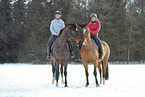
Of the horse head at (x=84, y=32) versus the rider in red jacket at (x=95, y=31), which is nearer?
the horse head at (x=84, y=32)

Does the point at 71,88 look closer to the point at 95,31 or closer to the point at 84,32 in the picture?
the point at 84,32

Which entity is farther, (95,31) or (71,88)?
(95,31)

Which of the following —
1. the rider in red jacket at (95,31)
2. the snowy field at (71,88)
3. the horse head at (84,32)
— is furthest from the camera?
the rider in red jacket at (95,31)

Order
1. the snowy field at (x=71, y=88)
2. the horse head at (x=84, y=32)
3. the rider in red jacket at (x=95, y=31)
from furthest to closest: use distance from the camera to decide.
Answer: the rider in red jacket at (x=95, y=31)
the horse head at (x=84, y=32)
the snowy field at (x=71, y=88)

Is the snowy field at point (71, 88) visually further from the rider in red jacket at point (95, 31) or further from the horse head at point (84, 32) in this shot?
the horse head at point (84, 32)

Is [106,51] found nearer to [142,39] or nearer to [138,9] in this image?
[142,39]

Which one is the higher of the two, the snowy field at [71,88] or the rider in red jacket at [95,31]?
the rider in red jacket at [95,31]

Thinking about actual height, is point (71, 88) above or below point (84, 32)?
below

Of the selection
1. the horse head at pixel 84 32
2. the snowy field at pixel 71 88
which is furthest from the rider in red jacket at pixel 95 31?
the snowy field at pixel 71 88

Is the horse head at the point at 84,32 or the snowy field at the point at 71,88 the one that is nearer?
the snowy field at the point at 71,88

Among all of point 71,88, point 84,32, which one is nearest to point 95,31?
point 84,32

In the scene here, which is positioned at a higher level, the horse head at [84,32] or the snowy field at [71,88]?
the horse head at [84,32]

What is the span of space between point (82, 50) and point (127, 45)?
22.0m

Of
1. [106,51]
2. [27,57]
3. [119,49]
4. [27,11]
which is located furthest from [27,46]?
[106,51]
